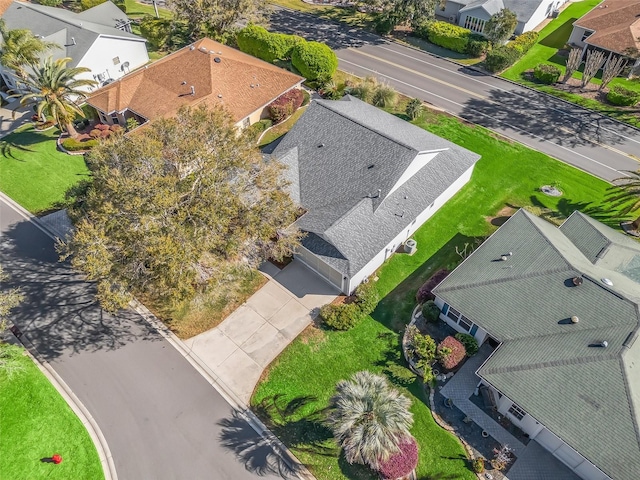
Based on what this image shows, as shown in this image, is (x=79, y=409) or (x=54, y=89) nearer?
(x=79, y=409)

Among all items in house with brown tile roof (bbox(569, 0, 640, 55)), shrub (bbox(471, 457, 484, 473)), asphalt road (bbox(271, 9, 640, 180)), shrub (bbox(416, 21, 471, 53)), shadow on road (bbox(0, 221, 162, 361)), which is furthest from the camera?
shrub (bbox(416, 21, 471, 53))

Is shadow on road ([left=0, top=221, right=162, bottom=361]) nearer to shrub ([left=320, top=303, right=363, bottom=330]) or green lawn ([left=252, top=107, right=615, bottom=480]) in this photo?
green lawn ([left=252, top=107, right=615, bottom=480])

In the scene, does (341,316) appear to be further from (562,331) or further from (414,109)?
(414,109)

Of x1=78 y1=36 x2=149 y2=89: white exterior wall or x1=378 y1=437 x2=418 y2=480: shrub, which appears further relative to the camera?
x1=78 y1=36 x2=149 y2=89: white exterior wall

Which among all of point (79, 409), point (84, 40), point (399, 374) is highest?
point (84, 40)

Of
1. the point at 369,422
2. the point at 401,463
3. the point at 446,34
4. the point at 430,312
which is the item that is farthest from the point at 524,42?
the point at 401,463

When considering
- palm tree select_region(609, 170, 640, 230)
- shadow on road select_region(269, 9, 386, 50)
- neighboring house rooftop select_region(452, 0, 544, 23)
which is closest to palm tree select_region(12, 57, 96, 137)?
shadow on road select_region(269, 9, 386, 50)

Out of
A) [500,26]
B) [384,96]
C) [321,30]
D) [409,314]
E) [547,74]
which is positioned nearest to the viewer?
[409,314]
